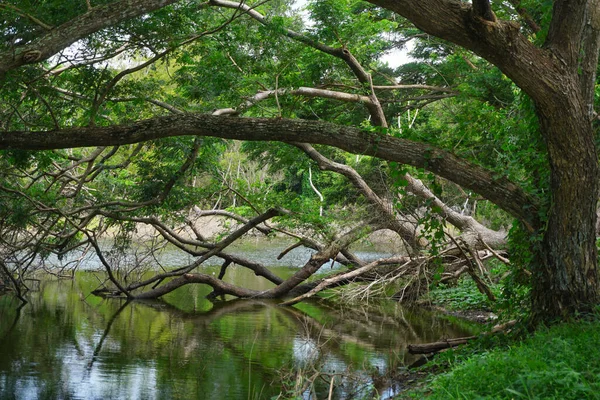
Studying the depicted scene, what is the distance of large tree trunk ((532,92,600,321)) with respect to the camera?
24.1 feet

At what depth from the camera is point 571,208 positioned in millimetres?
7410

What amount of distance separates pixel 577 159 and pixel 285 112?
8.09 meters

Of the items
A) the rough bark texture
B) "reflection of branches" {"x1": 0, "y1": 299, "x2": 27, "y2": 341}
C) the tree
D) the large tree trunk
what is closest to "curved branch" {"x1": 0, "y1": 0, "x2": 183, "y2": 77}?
the tree

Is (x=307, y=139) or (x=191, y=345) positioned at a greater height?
(x=307, y=139)

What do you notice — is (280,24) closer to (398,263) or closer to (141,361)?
(398,263)

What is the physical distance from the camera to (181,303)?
16.5 meters

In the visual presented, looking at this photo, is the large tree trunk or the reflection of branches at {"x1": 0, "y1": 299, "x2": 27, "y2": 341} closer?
the large tree trunk

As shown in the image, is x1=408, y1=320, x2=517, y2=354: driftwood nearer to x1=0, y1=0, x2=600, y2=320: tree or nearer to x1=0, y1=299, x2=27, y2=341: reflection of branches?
x1=0, y1=0, x2=600, y2=320: tree

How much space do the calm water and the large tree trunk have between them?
2.32m

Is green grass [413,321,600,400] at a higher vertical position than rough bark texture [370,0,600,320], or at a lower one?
lower

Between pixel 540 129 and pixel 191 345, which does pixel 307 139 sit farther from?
pixel 191 345

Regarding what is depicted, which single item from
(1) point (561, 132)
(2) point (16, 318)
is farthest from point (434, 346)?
(2) point (16, 318)

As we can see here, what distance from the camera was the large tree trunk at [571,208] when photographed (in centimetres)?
736

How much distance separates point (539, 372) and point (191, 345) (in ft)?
23.8
